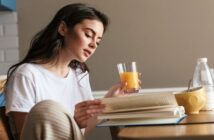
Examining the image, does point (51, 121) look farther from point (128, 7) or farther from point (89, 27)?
point (128, 7)

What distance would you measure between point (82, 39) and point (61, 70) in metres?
0.18

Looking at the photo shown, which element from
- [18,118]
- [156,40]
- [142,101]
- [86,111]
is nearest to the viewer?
[142,101]

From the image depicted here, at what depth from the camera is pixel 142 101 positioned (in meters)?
1.14

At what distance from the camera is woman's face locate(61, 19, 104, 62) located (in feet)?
5.84

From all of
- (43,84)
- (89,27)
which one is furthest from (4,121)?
(89,27)

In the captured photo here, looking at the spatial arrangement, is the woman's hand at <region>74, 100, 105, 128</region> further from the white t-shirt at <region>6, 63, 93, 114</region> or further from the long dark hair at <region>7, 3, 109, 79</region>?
the long dark hair at <region>7, 3, 109, 79</region>

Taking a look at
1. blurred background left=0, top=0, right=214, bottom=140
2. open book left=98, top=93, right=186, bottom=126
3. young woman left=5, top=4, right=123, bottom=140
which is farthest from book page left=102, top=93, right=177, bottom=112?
blurred background left=0, top=0, right=214, bottom=140

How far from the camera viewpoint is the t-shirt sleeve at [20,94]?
1.54m

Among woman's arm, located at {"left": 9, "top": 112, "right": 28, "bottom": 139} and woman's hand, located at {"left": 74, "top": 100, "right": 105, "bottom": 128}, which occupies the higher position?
woman's hand, located at {"left": 74, "top": 100, "right": 105, "bottom": 128}

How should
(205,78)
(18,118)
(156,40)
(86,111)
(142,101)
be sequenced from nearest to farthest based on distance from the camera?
(142,101)
(86,111)
(18,118)
(205,78)
(156,40)

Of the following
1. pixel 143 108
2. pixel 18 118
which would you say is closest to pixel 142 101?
pixel 143 108

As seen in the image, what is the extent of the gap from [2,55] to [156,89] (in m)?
1.06

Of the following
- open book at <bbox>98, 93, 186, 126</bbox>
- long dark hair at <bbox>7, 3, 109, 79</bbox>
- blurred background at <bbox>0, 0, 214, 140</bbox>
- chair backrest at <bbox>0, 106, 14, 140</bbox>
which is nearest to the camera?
open book at <bbox>98, 93, 186, 126</bbox>

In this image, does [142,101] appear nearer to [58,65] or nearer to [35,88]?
[35,88]
